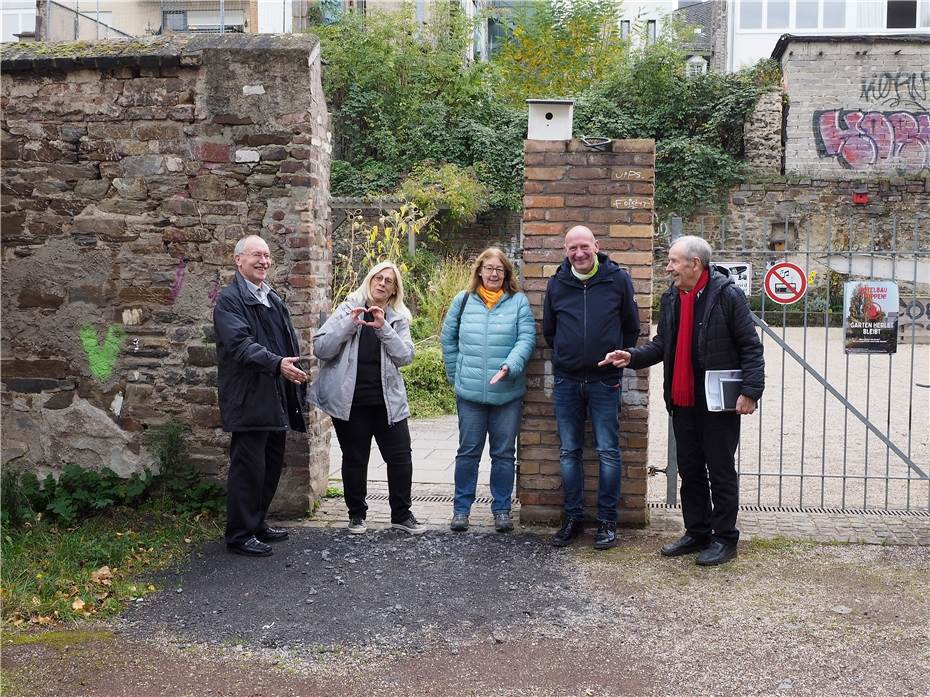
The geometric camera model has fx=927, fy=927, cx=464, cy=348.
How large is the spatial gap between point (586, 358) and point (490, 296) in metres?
0.78

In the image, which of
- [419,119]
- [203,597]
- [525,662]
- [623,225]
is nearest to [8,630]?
[203,597]

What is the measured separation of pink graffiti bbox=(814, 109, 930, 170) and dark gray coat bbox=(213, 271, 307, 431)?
2012cm

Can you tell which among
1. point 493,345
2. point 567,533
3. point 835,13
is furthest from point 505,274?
point 835,13

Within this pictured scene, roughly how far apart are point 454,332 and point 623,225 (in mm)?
1248

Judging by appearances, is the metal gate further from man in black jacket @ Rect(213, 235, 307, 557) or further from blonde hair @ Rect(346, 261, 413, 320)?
man in black jacket @ Rect(213, 235, 307, 557)

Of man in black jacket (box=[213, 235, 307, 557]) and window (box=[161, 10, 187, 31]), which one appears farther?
window (box=[161, 10, 187, 31])

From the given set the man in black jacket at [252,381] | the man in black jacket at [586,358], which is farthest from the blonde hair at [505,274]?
the man in black jacket at [252,381]

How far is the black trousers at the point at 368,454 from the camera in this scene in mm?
5746

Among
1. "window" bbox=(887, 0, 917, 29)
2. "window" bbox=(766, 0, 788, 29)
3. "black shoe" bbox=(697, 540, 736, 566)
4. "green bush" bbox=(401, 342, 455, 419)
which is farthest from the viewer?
"window" bbox=(766, 0, 788, 29)

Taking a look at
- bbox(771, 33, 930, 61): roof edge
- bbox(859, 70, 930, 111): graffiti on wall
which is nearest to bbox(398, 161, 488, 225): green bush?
bbox(771, 33, 930, 61): roof edge

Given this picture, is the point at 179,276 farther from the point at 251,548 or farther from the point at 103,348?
the point at 251,548

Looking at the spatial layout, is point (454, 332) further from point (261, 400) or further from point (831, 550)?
point (831, 550)

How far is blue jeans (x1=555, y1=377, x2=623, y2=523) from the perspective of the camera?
5500 mm

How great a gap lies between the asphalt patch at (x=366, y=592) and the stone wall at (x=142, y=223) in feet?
3.02
